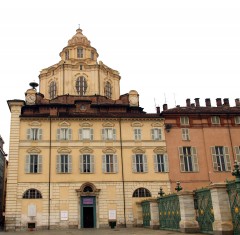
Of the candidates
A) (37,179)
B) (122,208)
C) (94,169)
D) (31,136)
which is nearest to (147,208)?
(122,208)

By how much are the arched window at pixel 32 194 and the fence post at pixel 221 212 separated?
21.7 m

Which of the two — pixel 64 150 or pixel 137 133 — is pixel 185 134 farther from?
pixel 64 150

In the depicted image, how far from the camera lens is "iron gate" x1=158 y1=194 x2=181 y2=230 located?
21.9 m

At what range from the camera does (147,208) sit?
30203mm

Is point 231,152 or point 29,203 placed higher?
point 231,152

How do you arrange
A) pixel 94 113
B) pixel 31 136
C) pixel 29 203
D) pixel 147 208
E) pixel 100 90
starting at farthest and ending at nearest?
pixel 100 90 → pixel 94 113 → pixel 31 136 → pixel 29 203 → pixel 147 208

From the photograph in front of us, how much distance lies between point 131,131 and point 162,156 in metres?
4.50

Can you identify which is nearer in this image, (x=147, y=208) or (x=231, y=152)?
(x=147, y=208)

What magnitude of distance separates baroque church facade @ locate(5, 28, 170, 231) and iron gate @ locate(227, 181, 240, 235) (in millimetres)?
18478

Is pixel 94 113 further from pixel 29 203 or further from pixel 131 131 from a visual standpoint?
pixel 29 203

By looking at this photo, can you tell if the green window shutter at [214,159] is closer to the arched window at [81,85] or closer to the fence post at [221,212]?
the arched window at [81,85]

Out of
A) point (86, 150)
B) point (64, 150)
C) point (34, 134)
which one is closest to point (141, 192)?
point (86, 150)

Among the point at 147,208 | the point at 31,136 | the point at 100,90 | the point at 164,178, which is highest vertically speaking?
the point at 100,90

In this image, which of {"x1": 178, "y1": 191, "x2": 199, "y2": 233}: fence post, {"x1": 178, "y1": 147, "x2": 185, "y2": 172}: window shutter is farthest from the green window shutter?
{"x1": 178, "y1": 191, "x2": 199, "y2": 233}: fence post
